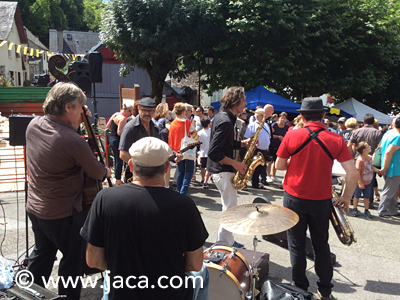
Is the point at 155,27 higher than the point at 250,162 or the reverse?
higher

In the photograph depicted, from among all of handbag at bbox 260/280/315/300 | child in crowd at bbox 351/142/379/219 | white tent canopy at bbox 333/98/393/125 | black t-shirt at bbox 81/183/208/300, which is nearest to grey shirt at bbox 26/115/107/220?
black t-shirt at bbox 81/183/208/300

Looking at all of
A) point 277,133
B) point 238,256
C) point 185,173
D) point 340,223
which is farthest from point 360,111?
point 238,256

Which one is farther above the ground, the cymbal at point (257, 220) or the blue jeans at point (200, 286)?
the cymbal at point (257, 220)

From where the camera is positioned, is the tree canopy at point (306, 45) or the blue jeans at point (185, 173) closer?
the blue jeans at point (185, 173)

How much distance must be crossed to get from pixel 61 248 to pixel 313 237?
2.32 meters

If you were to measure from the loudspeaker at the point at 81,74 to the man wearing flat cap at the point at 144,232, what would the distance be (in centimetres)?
637

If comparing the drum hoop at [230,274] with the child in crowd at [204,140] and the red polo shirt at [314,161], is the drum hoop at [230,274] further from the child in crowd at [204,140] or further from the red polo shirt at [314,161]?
the child in crowd at [204,140]

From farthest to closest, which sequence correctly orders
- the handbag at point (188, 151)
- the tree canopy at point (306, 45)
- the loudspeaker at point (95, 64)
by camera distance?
the tree canopy at point (306, 45), the loudspeaker at point (95, 64), the handbag at point (188, 151)

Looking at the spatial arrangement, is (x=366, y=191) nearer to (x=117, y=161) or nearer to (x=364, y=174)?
(x=364, y=174)

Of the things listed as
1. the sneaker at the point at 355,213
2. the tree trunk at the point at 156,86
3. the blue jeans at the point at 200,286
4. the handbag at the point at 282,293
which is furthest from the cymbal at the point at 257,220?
the tree trunk at the point at 156,86

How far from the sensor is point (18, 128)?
3398 millimetres

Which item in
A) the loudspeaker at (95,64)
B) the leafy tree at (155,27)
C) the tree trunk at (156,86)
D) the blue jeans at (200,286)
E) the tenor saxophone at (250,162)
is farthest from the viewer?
the tree trunk at (156,86)

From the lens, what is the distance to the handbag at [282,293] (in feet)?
9.19

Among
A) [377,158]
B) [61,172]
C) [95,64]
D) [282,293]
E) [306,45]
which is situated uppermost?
[306,45]
